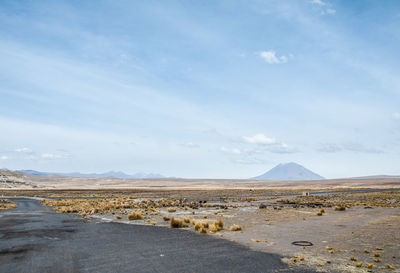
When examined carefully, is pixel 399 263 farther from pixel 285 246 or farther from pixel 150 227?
pixel 150 227

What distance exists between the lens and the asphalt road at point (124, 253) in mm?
11234

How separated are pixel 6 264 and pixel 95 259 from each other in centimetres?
336

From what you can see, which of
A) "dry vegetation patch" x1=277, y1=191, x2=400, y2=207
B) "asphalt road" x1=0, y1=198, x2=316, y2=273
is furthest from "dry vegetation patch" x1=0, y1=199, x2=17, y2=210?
"dry vegetation patch" x1=277, y1=191, x2=400, y2=207

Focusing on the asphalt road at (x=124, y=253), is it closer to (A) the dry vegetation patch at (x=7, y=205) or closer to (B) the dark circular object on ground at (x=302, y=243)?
(B) the dark circular object on ground at (x=302, y=243)

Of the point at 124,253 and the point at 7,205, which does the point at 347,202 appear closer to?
the point at 124,253

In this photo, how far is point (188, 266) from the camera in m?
11.4

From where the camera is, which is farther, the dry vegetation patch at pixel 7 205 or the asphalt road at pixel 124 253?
the dry vegetation patch at pixel 7 205

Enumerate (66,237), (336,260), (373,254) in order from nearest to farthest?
(336,260) → (373,254) → (66,237)

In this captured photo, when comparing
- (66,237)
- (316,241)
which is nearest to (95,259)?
(66,237)

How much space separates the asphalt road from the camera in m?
11.2

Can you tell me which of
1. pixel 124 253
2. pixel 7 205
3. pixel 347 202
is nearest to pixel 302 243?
pixel 124 253

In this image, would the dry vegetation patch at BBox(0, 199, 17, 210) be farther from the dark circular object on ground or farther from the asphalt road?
the dark circular object on ground

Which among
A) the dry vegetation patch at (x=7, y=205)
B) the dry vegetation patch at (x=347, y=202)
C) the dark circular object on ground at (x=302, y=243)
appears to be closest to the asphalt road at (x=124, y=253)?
the dark circular object on ground at (x=302, y=243)

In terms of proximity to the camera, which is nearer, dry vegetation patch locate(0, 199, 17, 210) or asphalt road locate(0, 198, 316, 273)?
asphalt road locate(0, 198, 316, 273)
